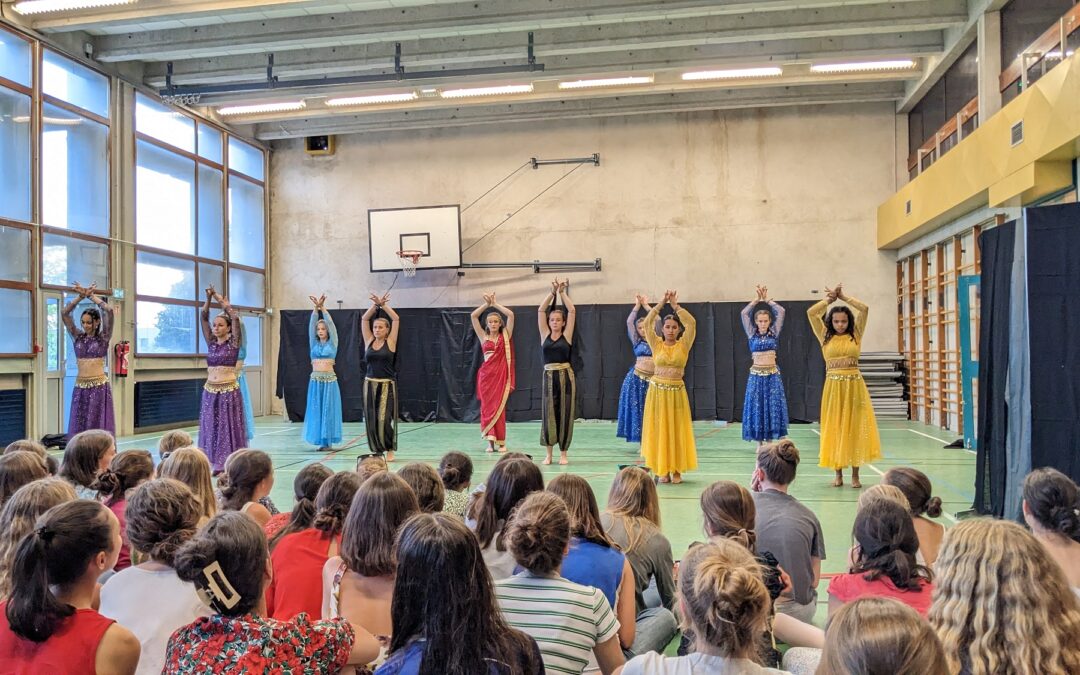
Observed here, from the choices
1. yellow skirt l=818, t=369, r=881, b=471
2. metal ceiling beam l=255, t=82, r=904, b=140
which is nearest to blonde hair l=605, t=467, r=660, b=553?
yellow skirt l=818, t=369, r=881, b=471

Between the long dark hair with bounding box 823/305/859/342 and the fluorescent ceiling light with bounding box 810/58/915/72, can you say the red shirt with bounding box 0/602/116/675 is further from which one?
the fluorescent ceiling light with bounding box 810/58/915/72

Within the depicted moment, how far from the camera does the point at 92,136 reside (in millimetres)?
9648

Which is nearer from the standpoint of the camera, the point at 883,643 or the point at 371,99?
the point at 883,643

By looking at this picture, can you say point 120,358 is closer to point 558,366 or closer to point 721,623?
point 558,366

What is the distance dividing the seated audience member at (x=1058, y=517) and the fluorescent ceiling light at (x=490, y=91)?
9518 mm

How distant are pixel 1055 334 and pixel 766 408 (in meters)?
3.19

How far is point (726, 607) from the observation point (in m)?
1.37

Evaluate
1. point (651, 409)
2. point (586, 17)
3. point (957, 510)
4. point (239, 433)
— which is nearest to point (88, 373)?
point (239, 433)

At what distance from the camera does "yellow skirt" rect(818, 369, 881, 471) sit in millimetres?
5867

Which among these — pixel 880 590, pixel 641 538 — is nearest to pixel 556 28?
pixel 641 538

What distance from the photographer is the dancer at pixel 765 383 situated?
22.5 ft

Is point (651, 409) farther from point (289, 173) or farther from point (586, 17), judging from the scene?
point (289, 173)

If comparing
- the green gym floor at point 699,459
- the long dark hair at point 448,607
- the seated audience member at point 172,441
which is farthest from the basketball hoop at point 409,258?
the long dark hair at point 448,607

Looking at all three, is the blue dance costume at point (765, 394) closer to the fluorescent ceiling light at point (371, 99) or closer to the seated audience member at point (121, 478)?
the seated audience member at point (121, 478)
